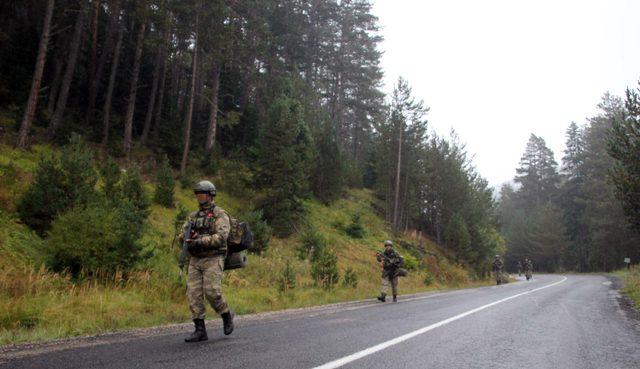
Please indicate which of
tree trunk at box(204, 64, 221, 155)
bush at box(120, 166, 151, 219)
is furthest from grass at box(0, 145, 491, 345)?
tree trunk at box(204, 64, 221, 155)

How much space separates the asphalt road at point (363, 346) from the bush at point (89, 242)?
10.8ft

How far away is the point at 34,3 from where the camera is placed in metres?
24.8

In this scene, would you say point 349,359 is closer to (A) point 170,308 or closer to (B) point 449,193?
(A) point 170,308

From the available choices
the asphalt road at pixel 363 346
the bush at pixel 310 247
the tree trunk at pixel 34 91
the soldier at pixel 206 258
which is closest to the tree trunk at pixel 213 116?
the tree trunk at pixel 34 91

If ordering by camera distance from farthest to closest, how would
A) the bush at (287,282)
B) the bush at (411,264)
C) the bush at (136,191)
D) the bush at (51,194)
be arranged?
the bush at (411,264)
the bush at (136,191)
the bush at (287,282)
the bush at (51,194)

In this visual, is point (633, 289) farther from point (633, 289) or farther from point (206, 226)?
point (206, 226)

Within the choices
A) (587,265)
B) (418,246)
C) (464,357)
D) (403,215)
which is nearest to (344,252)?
(418,246)

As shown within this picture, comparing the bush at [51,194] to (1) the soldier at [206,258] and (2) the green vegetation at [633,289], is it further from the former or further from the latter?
(2) the green vegetation at [633,289]

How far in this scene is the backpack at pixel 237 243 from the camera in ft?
20.7

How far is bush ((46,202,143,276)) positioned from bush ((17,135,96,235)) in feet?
4.48

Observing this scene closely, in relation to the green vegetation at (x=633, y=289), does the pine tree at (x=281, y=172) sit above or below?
above

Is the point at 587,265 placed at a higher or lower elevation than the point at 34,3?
lower

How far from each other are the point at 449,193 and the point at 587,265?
4170cm

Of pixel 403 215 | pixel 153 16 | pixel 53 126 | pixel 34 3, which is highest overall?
pixel 34 3
